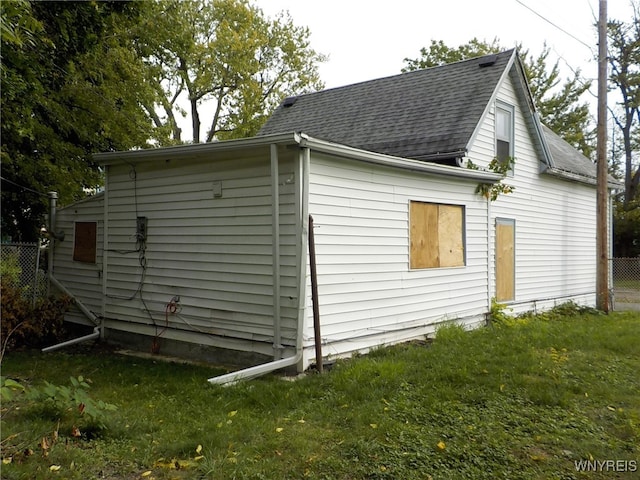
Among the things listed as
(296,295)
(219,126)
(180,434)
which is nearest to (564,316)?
(296,295)

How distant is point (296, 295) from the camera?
19.8 ft

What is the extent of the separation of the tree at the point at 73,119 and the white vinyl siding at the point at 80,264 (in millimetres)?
2242

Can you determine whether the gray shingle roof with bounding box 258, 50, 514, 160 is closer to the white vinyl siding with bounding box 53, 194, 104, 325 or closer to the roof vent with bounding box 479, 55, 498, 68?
the roof vent with bounding box 479, 55, 498, 68

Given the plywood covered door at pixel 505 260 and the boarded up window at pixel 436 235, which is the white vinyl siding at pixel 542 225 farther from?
the boarded up window at pixel 436 235

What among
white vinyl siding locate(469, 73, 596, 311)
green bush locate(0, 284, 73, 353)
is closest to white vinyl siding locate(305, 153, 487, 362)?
white vinyl siding locate(469, 73, 596, 311)

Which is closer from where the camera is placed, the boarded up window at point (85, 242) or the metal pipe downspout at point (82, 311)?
the metal pipe downspout at point (82, 311)

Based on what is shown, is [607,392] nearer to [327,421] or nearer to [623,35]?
[327,421]

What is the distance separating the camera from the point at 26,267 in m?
9.17

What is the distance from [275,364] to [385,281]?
90.4 inches

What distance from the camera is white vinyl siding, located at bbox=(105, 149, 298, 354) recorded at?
631 centimetres

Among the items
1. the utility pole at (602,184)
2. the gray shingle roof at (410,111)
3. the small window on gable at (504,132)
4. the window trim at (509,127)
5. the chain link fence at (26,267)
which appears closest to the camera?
the chain link fence at (26,267)

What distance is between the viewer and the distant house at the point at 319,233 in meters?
6.23

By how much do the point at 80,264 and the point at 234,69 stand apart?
60.0 ft

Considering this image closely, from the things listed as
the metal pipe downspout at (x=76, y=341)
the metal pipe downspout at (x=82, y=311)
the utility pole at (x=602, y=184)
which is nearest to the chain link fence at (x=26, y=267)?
the metal pipe downspout at (x=82, y=311)
